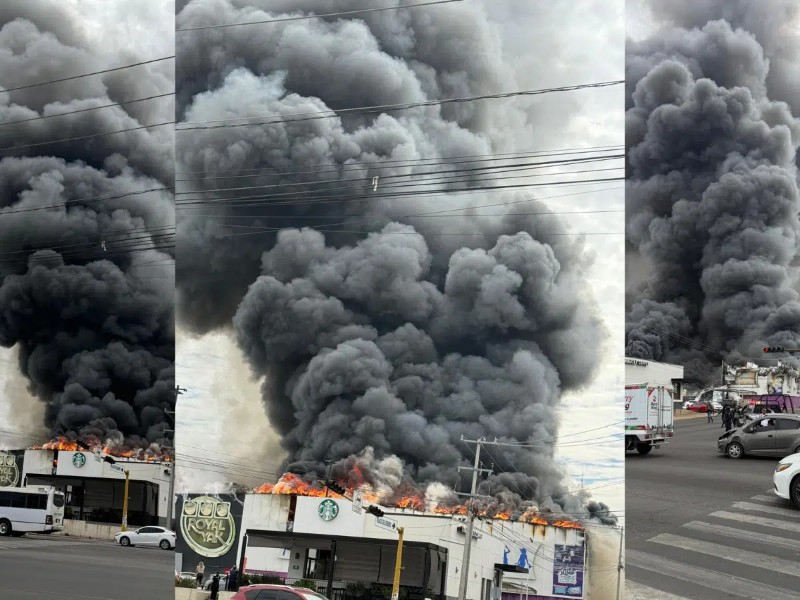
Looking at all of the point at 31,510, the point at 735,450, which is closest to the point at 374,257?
the point at 735,450

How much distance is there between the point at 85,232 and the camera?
554cm

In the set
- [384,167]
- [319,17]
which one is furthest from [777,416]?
[319,17]

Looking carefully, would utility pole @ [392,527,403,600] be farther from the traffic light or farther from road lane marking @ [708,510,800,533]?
road lane marking @ [708,510,800,533]

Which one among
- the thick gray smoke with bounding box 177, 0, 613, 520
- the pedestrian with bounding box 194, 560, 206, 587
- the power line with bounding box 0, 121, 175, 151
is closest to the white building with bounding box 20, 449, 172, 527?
the pedestrian with bounding box 194, 560, 206, 587

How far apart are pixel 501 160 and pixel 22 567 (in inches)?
152

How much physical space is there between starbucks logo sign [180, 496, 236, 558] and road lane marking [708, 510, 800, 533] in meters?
2.30

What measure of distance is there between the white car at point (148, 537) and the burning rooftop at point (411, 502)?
691mm

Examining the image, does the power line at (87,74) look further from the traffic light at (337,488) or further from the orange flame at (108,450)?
the traffic light at (337,488)

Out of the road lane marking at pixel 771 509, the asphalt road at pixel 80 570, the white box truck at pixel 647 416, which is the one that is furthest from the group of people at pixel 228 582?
the road lane marking at pixel 771 509

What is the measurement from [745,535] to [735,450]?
13.2 inches

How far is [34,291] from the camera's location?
18.5 ft

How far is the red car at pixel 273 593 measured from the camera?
3.97 meters

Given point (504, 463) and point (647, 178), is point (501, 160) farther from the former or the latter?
point (504, 463)

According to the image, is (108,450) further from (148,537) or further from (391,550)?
(391,550)
